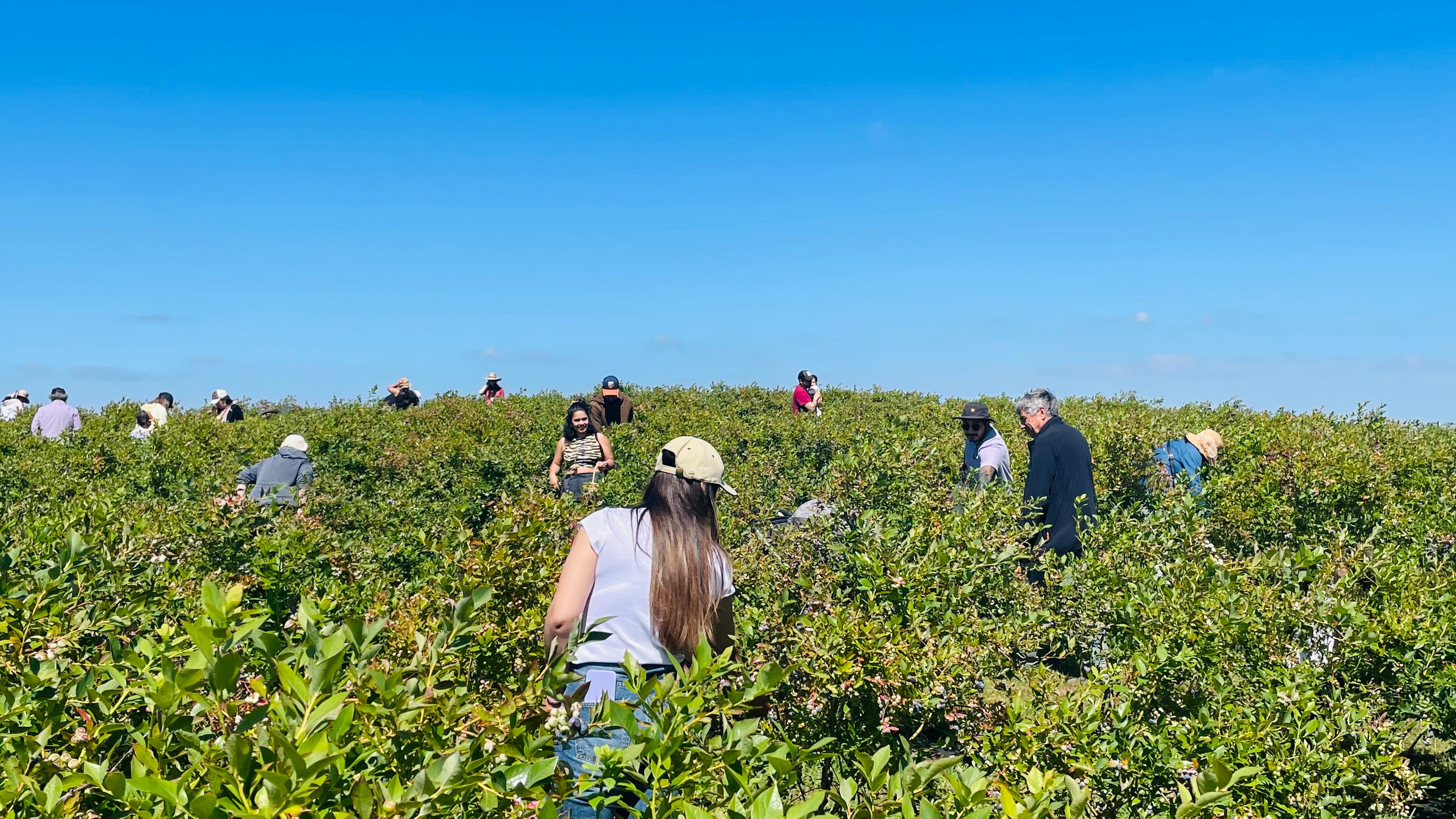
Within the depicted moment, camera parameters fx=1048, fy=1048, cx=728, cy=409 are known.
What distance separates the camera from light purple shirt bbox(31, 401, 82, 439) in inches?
544

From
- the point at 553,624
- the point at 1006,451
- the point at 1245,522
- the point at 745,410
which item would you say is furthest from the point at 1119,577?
the point at 745,410

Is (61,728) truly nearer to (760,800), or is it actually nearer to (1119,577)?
(760,800)

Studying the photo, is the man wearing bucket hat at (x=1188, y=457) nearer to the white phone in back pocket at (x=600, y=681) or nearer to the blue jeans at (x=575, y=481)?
the blue jeans at (x=575, y=481)

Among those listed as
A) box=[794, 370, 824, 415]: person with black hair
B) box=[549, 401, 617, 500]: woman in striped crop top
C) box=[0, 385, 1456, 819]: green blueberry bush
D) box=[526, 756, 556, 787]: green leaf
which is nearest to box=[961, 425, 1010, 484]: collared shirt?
box=[0, 385, 1456, 819]: green blueberry bush

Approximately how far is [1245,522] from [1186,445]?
1221mm

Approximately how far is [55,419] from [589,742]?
45.1 ft

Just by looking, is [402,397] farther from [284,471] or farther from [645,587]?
[645,587]

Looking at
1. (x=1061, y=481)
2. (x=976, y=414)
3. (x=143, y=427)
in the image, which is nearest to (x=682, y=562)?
(x=1061, y=481)

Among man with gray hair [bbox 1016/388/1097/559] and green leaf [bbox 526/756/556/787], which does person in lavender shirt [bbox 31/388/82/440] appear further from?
green leaf [bbox 526/756/556/787]

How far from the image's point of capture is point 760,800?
1.93 meters

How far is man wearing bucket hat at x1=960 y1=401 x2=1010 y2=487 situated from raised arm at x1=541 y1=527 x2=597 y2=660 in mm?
4247

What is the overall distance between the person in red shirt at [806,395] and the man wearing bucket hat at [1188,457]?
7682 mm

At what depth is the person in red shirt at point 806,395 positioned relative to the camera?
55.8 feet

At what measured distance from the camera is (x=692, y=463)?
3664 millimetres
